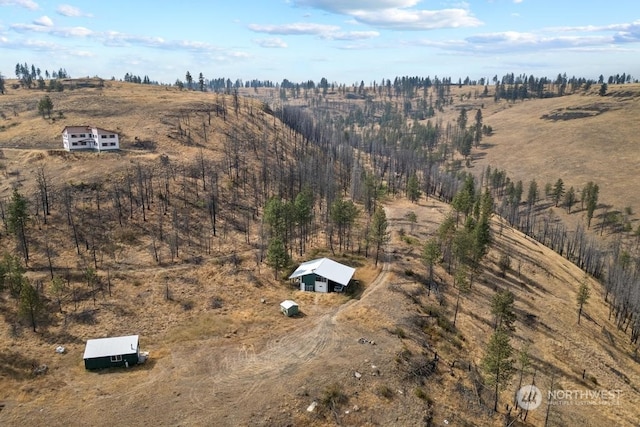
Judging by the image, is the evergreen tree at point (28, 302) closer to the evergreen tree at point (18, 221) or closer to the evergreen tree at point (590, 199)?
A: the evergreen tree at point (18, 221)

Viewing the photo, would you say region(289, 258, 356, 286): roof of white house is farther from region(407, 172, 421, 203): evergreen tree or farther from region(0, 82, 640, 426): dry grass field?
region(407, 172, 421, 203): evergreen tree

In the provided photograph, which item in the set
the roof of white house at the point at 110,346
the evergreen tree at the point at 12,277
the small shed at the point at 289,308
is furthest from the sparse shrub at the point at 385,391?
the evergreen tree at the point at 12,277

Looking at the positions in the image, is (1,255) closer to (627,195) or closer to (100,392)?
(100,392)

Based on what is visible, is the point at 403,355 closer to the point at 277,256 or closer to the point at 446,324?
the point at 446,324

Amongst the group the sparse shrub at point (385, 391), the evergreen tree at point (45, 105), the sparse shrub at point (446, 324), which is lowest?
the sparse shrub at point (446, 324)

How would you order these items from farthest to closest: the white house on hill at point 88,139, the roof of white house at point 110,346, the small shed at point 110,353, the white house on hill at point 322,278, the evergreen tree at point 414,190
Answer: the evergreen tree at point 414,190 → the white house on hill at point 88,139 → the white house on hill at point 322,278 → the roof of white house at point 110,346 → the small shed at point 110,353

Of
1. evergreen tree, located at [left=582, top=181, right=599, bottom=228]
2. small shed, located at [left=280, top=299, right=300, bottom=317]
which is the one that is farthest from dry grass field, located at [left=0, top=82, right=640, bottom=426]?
evergreen tree, located at [left=582, top=181, right=599, bottom=228]

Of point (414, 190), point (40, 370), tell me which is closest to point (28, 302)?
point (40, 370)
